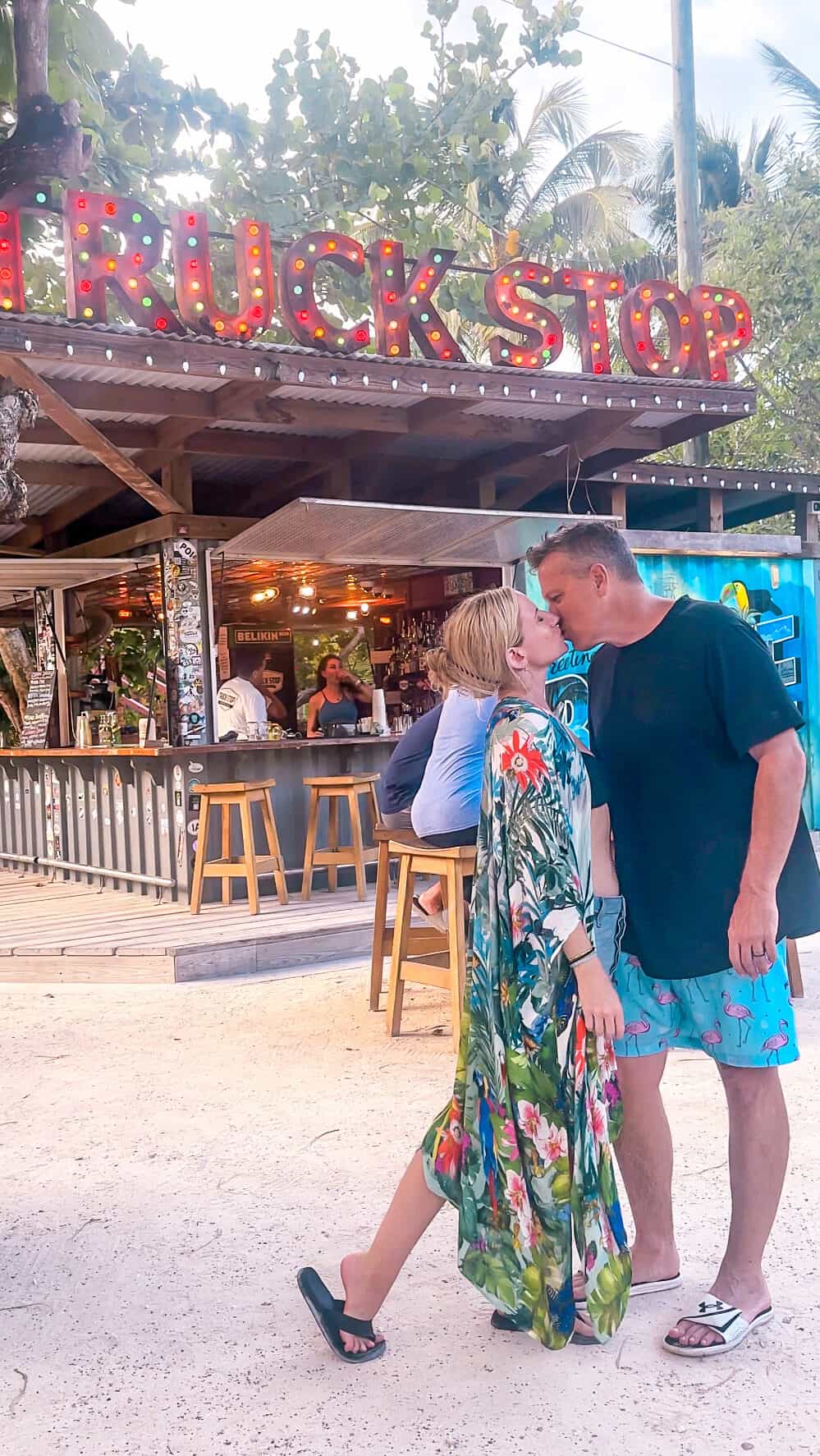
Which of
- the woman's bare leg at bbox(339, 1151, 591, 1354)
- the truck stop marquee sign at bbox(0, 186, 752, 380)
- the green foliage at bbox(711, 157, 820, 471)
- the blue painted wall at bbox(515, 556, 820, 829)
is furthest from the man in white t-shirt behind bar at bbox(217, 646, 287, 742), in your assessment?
the green foliage at bbox(711, 157, 820, 471)

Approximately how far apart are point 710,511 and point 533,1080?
874cm

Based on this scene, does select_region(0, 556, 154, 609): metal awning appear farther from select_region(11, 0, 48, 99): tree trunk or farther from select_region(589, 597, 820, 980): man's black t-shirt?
select_region(589, 597, 820, 980): man's black t-shirt

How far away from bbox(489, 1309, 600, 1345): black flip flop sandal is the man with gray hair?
17 centimetres

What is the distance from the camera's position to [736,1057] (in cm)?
247

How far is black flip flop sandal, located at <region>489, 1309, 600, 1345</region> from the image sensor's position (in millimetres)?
2506

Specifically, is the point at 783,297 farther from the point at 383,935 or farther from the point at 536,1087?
the point at 536,1087

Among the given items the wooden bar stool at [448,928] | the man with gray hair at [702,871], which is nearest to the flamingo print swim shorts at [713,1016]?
the man with gray hair at [702,871]

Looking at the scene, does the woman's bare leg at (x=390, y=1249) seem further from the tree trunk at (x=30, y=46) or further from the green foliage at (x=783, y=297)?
the green foliage at (x=783, y=297)

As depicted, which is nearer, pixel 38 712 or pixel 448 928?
pixel 448 928

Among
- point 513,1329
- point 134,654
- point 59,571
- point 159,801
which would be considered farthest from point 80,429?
point 513,1329

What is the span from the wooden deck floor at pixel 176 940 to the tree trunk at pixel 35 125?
4271 mm

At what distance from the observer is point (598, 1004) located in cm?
231

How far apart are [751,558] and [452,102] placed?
7745mm

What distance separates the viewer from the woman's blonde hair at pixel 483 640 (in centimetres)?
261
